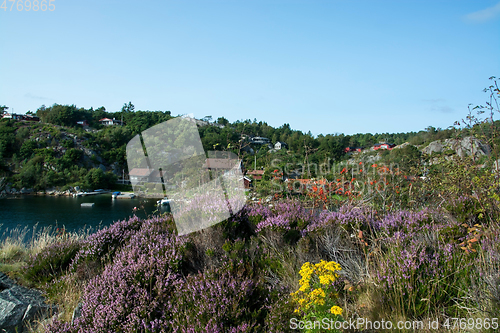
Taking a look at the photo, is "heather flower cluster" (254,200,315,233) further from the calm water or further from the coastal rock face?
the calm water

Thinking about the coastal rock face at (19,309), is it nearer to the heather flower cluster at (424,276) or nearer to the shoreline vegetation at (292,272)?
the shoreline vegetation at (292,272)

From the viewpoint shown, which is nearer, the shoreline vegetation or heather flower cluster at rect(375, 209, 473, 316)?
the shoreline vegetation

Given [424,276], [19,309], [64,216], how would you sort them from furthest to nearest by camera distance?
1. [64,216]
2. [19,309]
3. [424,276]

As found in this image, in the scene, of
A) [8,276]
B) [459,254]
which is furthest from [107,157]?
[459,254]

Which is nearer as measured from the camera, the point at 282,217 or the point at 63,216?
the point at 282,217

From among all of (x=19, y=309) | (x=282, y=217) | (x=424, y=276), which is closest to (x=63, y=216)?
(x=19, y=309)

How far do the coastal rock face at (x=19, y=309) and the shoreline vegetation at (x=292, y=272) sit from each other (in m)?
0.11

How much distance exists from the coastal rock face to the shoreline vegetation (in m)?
0.11

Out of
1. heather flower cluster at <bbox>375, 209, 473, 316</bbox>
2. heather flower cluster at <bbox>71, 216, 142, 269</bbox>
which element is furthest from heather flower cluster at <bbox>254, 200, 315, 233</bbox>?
heather flower cluster at <bbox>71, 216, 142, 269</bbox>

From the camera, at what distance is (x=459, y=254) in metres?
2.36

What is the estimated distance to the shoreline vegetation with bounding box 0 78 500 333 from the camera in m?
1.97

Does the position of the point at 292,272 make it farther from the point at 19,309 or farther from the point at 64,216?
the point at 64,216

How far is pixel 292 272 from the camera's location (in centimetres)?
277

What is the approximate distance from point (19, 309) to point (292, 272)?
3.17m
